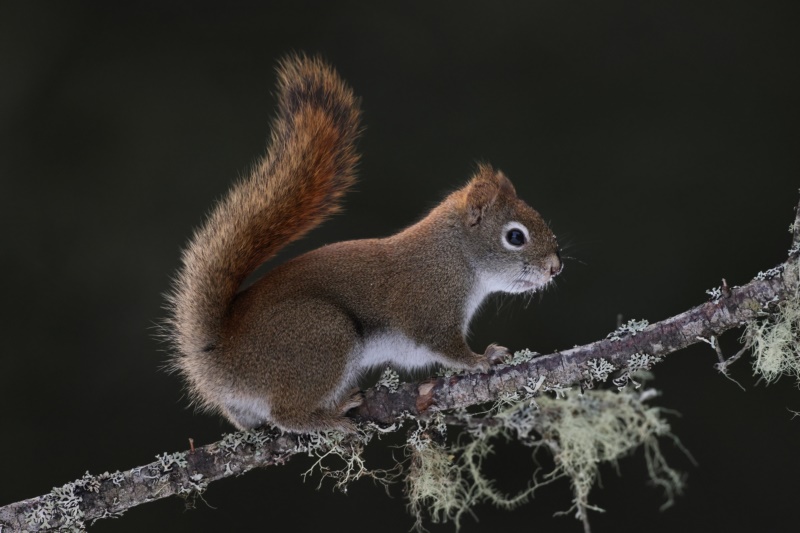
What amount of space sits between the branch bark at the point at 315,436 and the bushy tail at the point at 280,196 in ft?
0.95

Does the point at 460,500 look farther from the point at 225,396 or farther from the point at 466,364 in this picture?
the point at 225,396

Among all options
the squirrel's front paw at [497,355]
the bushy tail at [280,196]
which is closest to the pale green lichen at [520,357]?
the squirrel's front paw at [497,355]

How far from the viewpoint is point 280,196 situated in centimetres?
225

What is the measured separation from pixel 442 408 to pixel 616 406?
0.46m

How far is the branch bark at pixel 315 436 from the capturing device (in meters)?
2.15

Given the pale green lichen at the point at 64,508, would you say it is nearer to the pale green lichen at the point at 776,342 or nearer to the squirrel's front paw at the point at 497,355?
the squirrel's front paw at the point at 497,355

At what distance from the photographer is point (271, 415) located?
221 centimetres

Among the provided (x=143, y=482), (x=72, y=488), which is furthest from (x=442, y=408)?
(x=72, y=488)

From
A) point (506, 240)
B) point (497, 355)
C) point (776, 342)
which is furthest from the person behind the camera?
point (506, 240)

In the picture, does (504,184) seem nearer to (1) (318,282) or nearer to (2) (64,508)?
(1) (318,282)

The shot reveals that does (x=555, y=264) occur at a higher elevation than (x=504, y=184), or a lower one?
lower

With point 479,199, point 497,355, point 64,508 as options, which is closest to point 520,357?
point 497,355

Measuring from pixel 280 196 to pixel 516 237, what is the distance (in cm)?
63

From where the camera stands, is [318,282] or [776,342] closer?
[776,342]
